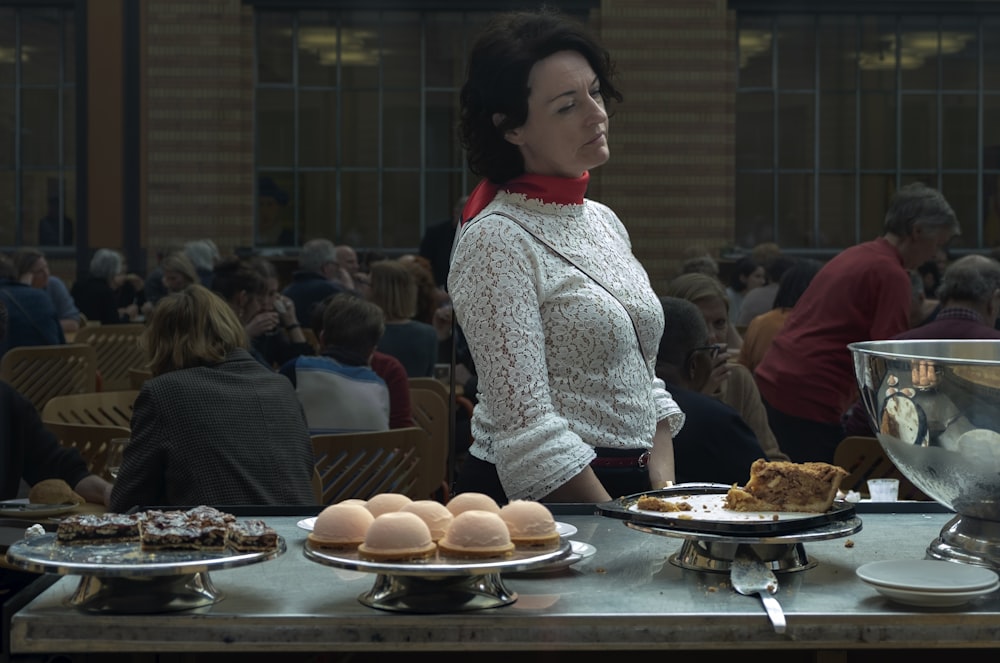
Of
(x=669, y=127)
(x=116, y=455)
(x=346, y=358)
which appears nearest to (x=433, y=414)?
(x=346, y=358)

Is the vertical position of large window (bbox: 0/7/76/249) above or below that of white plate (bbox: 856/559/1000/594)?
above

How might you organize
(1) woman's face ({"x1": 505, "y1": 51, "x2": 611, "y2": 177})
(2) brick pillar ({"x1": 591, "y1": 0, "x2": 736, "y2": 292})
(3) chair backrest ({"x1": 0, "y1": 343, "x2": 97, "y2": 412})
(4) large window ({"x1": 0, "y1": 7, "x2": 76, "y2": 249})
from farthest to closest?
(4) large window ({"x1": 0, "y1": 7, "x2": 76, "y2": 249}) → (2) brick pillar ({"x1": 591, "y1": 0, "x2": 736, "y2": 292}) → (3) chair backrest ({"x1": 0, "y1": 343, "x2": 97, "y2": 412}) → (1) woman's face ({"x1": 505, "y1": 51, "x2": 611, "y2": 177})

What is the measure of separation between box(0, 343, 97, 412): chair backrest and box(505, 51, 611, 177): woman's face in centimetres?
484

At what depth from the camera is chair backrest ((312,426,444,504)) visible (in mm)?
3844

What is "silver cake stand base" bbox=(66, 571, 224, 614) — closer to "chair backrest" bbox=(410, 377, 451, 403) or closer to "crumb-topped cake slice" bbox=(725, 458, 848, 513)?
"crumb-topped cake slice" bbox=(725, 458, 848, 513)

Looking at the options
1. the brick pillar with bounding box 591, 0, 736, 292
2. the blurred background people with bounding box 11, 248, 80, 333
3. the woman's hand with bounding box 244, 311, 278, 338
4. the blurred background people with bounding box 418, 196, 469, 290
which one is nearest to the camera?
the woman's hand with bounding box 244, 311, 278, 338

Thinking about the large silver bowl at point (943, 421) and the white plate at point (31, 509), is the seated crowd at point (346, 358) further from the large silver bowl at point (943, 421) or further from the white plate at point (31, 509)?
the large silver bowl at point (943, 421)

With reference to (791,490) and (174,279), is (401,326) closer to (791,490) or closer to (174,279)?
(174,279)

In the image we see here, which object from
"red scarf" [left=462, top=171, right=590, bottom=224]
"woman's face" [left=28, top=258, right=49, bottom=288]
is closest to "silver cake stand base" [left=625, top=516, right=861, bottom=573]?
"red scarf" [left=462, top=171, right=590, bottom=224]

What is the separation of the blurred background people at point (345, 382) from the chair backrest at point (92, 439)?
1011 mm

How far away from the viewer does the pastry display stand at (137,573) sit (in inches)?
59.9

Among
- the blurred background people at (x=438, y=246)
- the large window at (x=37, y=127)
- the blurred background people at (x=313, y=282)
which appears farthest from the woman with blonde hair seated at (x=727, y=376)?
the large window at (x=37, y=127)

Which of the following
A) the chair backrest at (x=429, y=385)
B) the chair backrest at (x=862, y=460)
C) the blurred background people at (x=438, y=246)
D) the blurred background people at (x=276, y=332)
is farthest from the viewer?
the blurred background people at (x=438, y=246)

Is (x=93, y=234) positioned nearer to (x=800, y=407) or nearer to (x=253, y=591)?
(x=800, y=407)
